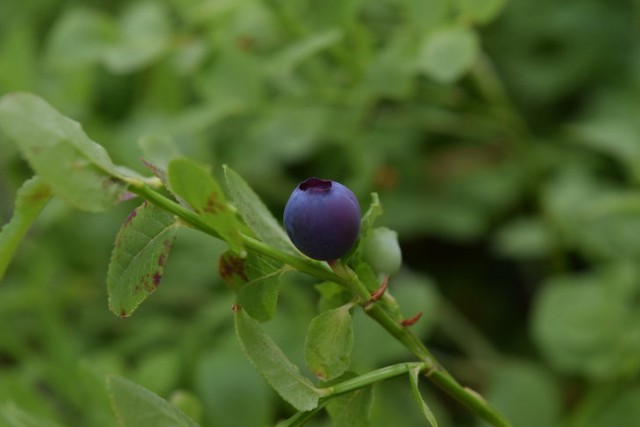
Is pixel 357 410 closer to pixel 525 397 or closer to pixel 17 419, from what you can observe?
pixel 17 419

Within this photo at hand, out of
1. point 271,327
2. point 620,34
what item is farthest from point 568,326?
point 620,34

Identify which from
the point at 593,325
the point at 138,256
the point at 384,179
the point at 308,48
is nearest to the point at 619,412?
the point at 593,325

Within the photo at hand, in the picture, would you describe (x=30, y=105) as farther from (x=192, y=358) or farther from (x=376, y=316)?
(x=192, y=358)

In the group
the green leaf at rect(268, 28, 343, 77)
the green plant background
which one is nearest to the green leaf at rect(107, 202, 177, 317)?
the green plant background

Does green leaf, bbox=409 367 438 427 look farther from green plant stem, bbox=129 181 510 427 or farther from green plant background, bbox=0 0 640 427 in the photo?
green plant background, bbox=0 0 640 427

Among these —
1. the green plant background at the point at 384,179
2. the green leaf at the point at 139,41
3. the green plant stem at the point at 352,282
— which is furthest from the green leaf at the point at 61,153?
the green leaf at the point at 139,41
